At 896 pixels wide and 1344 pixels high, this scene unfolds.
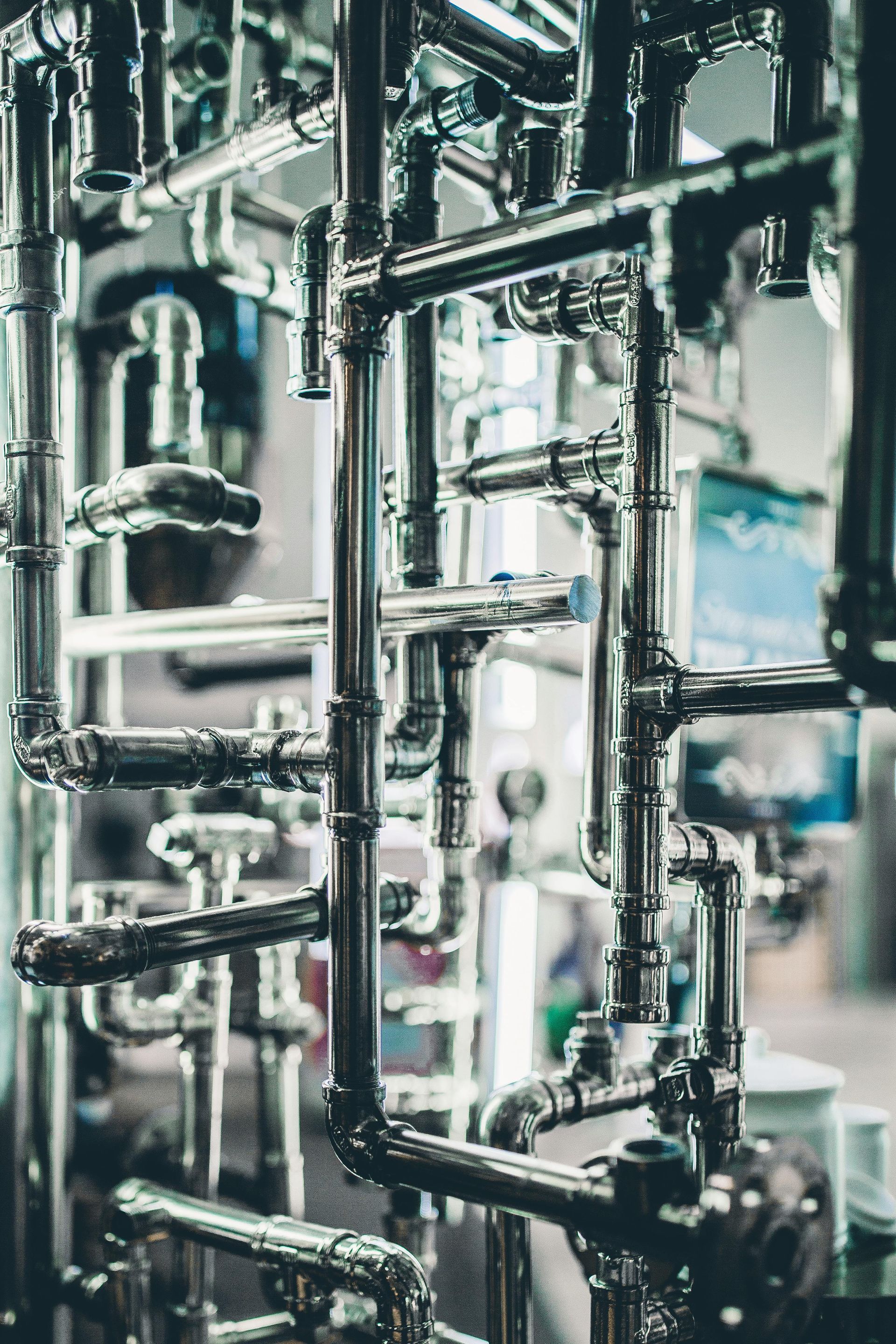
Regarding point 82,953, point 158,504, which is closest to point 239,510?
point 158,504

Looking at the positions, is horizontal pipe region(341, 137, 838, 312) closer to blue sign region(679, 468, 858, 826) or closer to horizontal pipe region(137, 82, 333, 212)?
horizontal pipe region(137, 82, 333, 212)

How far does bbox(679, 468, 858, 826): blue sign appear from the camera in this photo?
6.93 ft

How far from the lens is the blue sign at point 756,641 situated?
2.11m

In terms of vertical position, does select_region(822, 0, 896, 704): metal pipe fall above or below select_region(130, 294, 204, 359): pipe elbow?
below

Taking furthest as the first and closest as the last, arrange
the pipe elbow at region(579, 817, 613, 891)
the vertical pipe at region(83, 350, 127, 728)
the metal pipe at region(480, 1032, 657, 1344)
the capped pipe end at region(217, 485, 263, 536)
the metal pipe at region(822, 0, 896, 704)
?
the vertical pipe at region(83, 350, 127, 728) → the capped pipe end at region(217, 485, 263, 536) → the pipe elbow at region(579, 817, 613, 891) → the metal pipe at region(480, 1032, 657, 1344) → the metal pipe at region(822, 0, 896, 704)

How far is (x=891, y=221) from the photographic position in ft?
2.26

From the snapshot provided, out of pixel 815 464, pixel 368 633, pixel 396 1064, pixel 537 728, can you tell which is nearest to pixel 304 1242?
pixel 368 633

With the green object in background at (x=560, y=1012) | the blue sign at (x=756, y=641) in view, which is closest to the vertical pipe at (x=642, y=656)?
the blue sign at (x=756, y=641)

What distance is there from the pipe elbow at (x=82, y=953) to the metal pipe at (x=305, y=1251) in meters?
0.34

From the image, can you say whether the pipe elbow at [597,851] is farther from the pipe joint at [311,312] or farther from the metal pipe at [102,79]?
the metal pipe at [102,79]

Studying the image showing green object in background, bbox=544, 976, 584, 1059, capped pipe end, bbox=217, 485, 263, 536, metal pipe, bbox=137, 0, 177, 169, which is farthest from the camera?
green object in background, bbox=544, 976, 584, 1059

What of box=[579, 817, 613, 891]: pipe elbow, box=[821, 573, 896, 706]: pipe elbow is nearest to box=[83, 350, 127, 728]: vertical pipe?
box=[579, 817, 613, 891]: pipe elbow

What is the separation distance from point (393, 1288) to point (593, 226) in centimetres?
89

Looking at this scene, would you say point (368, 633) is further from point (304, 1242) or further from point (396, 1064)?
point (396, 1064)
